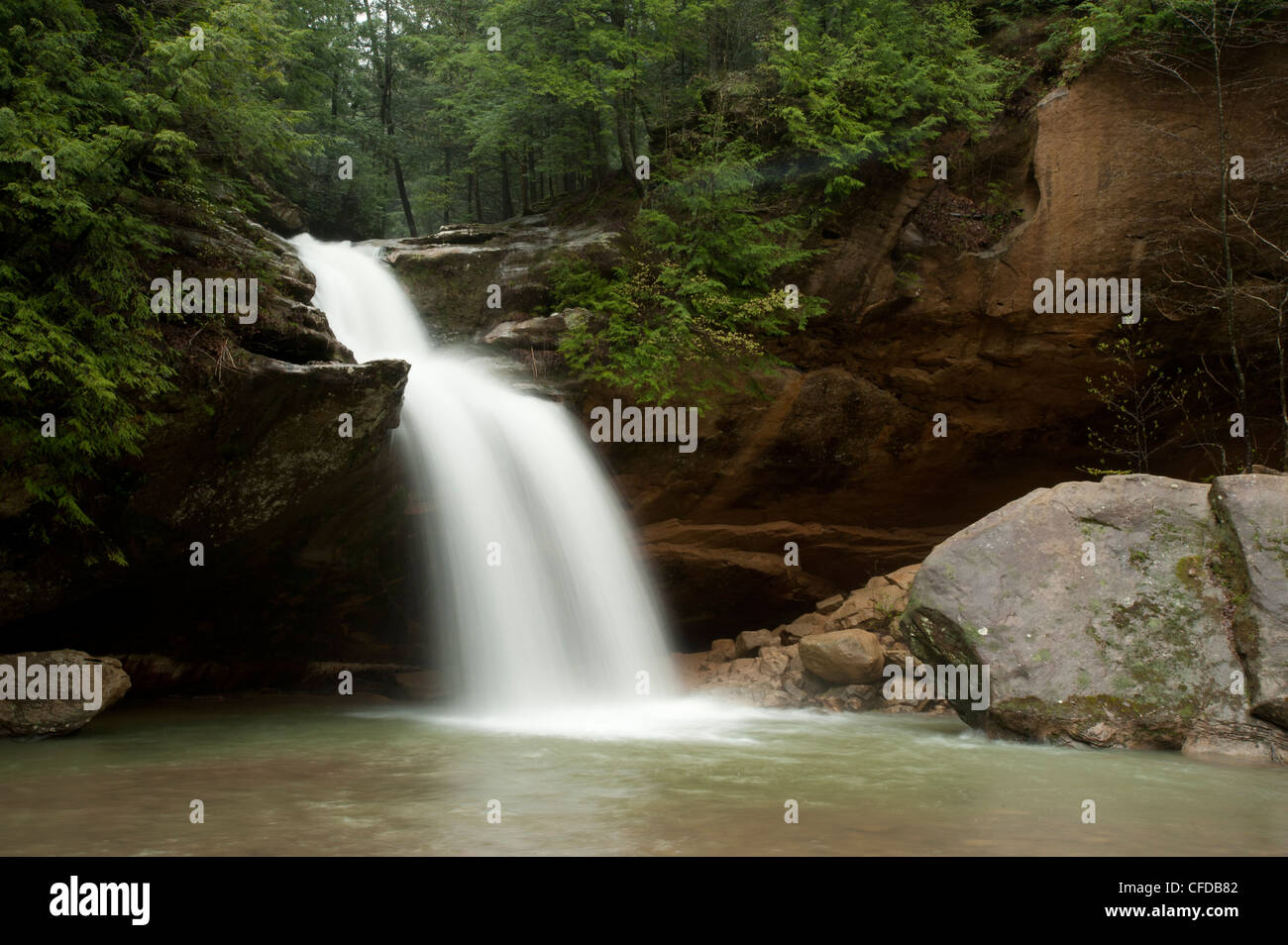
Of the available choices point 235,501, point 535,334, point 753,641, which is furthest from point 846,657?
point 235,501

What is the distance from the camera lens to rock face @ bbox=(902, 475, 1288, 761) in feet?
26.9

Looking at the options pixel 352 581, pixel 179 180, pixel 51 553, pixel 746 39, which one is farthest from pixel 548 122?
pixel 51 553

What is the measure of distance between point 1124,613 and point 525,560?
24.4ft

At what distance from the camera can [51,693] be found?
8.80 meters

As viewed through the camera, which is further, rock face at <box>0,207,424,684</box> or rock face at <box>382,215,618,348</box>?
rock face at <box>382,215,618,348</box>

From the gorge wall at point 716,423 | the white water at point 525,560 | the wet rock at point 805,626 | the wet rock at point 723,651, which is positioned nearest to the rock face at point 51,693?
the gorge wall at point 716,423

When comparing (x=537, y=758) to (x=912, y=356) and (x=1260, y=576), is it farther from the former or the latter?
(x=912, y=356)

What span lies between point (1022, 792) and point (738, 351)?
342 inches

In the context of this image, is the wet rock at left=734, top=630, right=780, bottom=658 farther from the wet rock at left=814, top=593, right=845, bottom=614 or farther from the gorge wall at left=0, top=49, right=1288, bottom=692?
the wet rock at left=814, top=593, right=845, bottom=614

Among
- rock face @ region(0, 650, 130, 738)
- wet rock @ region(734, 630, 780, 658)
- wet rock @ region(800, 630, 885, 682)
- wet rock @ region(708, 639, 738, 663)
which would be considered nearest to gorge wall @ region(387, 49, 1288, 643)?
wet rock @ region(708, 639, 738, 663)

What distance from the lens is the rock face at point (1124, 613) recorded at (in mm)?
8211

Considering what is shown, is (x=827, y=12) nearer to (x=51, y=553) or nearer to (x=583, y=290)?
(x=583, y=290)

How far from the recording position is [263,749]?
27.4 ft

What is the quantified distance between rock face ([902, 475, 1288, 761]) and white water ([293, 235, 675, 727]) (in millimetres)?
4645
